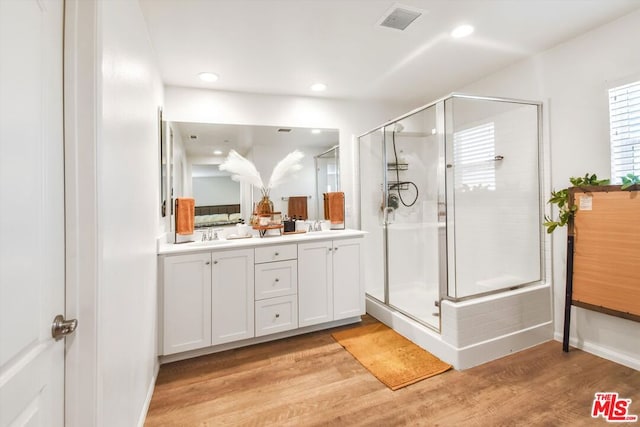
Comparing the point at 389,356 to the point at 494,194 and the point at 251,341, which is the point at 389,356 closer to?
the point at 251,341

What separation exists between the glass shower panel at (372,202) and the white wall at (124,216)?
7.30 ft

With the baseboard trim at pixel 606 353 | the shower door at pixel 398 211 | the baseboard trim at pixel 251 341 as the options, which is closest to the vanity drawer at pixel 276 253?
the baseboard trim at pixel 251 341

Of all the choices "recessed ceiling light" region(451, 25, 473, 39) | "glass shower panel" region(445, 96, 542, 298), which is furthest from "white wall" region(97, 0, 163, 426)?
"glass shower panel" region(445, 96, 542, 298)

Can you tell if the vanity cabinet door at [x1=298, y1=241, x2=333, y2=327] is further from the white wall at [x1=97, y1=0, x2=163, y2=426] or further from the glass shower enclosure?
the white wall at [x1=97, y1=0, x2=163, y2=426]

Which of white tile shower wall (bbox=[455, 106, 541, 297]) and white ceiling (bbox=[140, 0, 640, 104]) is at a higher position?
white ceiling (bbox=[140, 0, 640, 104])

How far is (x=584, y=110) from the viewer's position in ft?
7.57

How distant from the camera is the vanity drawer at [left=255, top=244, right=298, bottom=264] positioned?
258cm

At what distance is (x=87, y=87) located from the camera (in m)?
0.97

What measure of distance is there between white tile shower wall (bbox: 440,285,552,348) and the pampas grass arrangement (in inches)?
75.2
